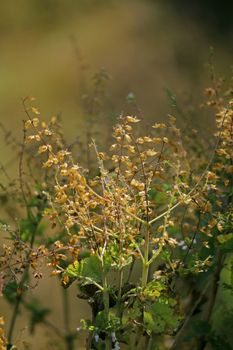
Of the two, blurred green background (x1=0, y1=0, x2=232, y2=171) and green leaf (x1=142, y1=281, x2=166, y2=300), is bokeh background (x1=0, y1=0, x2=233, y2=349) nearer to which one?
blurred green background (x1=0, y1=0, x2=232, y2=171)

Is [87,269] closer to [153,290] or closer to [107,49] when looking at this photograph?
[153,290]

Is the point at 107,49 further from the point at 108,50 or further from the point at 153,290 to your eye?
the point at 153,290

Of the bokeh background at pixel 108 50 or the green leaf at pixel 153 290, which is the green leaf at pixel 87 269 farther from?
the bokeh background at pixel 108 50

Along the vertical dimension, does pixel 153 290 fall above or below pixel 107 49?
below

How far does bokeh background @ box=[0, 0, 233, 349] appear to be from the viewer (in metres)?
3.77

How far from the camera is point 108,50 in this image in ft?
14.2

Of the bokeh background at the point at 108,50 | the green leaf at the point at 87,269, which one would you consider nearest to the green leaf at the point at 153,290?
the green leaf at the point at 87,269

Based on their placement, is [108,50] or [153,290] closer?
[153,290]

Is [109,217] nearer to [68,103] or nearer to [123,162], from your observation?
[123,162]

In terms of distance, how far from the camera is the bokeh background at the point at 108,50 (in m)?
3.77

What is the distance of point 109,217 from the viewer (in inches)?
47.3

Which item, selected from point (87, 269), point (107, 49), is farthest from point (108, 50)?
point (87, 269)

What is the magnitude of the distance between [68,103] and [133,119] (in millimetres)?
2716

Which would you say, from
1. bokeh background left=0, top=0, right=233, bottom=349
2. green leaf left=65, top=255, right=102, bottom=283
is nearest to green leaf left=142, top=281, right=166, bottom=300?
green leaf left=65, top=255, right=102, bottom=283
